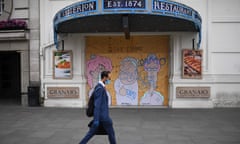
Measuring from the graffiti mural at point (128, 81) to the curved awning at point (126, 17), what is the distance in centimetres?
157

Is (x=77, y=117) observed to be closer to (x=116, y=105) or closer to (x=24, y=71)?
(x=116, y=105)

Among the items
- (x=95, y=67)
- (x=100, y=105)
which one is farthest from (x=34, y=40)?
(x=100, y=105)

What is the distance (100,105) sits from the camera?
5496 mm

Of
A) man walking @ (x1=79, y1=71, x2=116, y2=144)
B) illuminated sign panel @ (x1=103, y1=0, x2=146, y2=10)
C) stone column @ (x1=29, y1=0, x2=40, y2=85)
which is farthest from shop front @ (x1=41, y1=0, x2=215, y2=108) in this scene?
man walking @ (x1=79, y1=71, x2=116, y2=144)

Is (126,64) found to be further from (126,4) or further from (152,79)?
(126,4)

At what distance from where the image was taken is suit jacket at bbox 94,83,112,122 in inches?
214

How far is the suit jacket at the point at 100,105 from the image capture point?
5438 mm

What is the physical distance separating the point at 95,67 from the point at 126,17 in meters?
3.77

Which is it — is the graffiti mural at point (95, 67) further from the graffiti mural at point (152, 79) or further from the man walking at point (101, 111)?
the man walking at point (101, 111)

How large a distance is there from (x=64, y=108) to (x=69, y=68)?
5.94ft

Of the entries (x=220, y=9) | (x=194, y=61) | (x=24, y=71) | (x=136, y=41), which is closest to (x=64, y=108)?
(x=24, y=71)

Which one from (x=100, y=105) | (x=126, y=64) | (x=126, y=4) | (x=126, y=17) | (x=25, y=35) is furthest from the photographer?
(x=126, y=64)

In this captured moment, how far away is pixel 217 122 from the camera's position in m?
9.05

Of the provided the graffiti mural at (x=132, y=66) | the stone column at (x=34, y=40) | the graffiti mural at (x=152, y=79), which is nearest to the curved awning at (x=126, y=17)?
the graffiti mural at (x=132, y=66)
